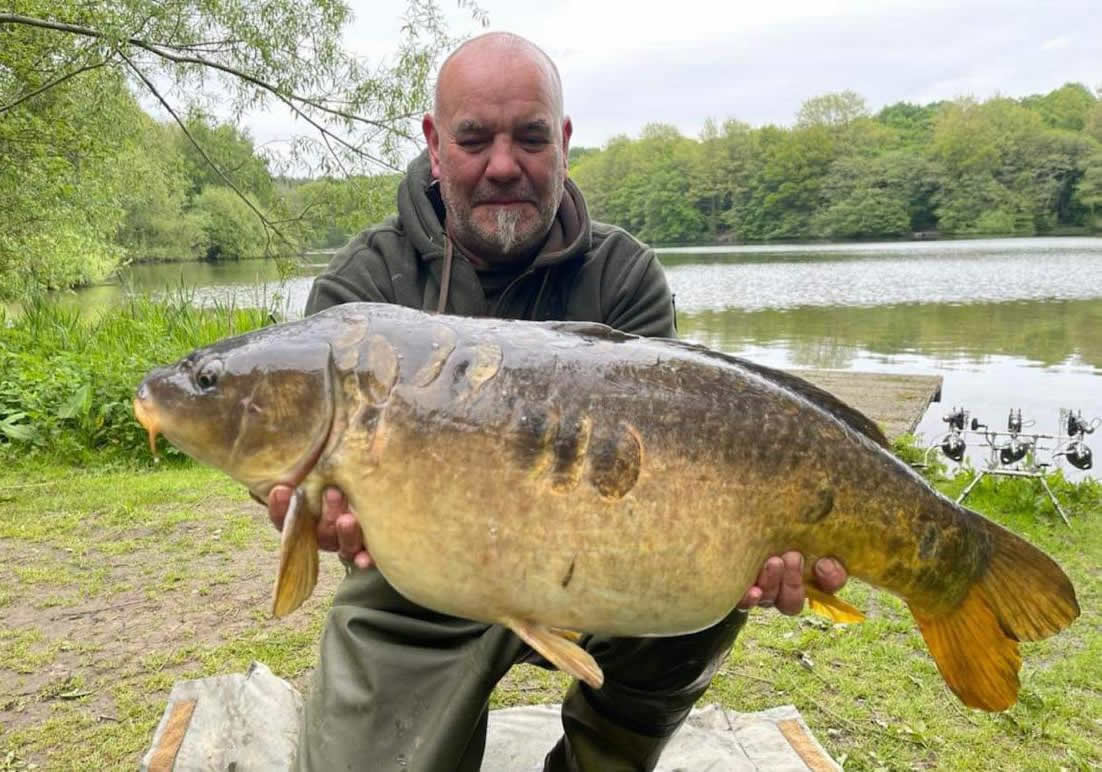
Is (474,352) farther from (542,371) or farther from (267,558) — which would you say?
(267,558)

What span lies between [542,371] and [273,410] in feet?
1.57

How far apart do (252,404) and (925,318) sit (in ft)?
51.8

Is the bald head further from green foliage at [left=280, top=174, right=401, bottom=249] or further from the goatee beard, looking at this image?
green foliage at [left=280, top=174, right=401, bottom=249]

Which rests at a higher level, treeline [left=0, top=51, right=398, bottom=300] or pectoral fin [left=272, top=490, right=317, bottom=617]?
treeline [left=0, top=51, right=398, bottom=300]

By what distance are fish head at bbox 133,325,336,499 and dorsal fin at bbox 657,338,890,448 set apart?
0.66m

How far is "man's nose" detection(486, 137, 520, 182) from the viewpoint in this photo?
2.24 meters

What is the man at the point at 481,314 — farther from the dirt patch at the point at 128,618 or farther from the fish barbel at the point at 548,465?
the dirt patch at the point at 128,618

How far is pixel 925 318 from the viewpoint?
1552cm

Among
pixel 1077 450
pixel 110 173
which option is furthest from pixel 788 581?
pixel 110 173

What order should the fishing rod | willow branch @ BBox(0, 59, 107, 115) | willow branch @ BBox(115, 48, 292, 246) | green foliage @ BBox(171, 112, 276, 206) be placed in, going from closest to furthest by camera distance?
the fishing rod, willow branch @ BBox(0, 59, 107, 115), willow branch @ BBox(115, 48, 292, 246), green foliage @ BBox(171, 112, 276, 206)

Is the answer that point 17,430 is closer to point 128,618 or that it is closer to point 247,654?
point 128,618

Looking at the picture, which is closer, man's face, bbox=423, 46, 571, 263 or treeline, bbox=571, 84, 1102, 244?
man's face, bbox=423, 46, 571, 263

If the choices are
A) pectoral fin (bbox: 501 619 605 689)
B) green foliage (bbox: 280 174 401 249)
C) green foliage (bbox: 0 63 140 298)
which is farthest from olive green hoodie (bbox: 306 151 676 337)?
green foliage (bbox: 0 63 140 298)

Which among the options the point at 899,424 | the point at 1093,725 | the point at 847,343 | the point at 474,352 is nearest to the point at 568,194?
the point at 474,352
